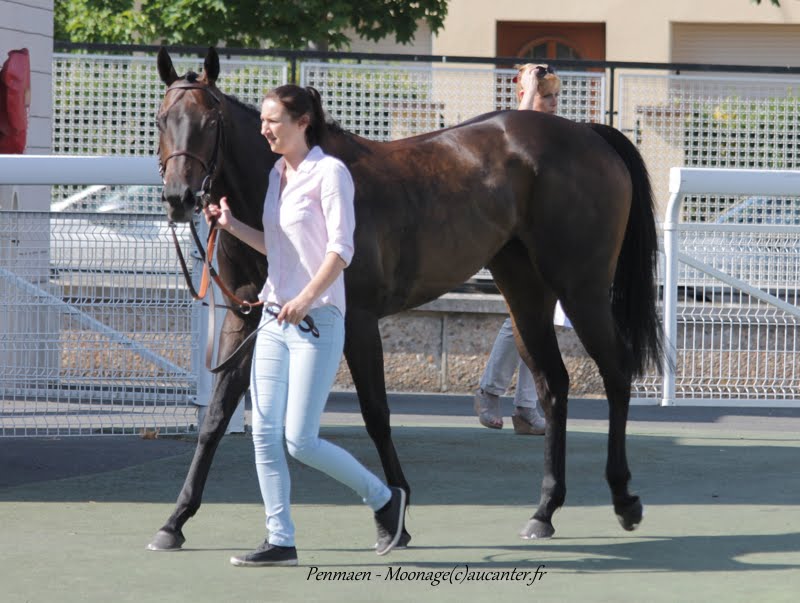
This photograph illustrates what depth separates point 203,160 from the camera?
208 inches

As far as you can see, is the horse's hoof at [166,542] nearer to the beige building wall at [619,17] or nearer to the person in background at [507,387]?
the person in background at [507,387]

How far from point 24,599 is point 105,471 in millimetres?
2775

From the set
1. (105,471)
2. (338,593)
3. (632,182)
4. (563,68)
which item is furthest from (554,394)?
(563,68)

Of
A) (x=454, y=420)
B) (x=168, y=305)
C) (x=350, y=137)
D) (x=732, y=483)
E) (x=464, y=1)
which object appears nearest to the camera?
(x=350, y=137)

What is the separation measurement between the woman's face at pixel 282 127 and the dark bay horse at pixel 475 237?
36 cm

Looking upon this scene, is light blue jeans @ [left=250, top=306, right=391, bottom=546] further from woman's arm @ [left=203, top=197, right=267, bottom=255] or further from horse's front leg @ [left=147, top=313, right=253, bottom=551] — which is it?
horse's front leg @ [left=147, top=313, right=253, bottom=551]

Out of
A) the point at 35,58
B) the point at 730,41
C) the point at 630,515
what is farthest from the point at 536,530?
the point at 730,41

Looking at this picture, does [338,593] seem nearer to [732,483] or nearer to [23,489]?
[23,489]

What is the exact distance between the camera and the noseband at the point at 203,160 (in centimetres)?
521

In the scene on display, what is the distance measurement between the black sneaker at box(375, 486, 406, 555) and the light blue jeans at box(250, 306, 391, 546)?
0.18 m

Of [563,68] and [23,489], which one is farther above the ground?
[563,68]

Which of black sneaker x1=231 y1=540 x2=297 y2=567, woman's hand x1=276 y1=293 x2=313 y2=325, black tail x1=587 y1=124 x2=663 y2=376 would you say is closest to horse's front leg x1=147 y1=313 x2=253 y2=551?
black sneaker x1=231 y1=540 x2=297 y2=567

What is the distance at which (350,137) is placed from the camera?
20.2ft

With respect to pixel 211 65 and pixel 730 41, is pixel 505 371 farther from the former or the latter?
pixel 730 41
